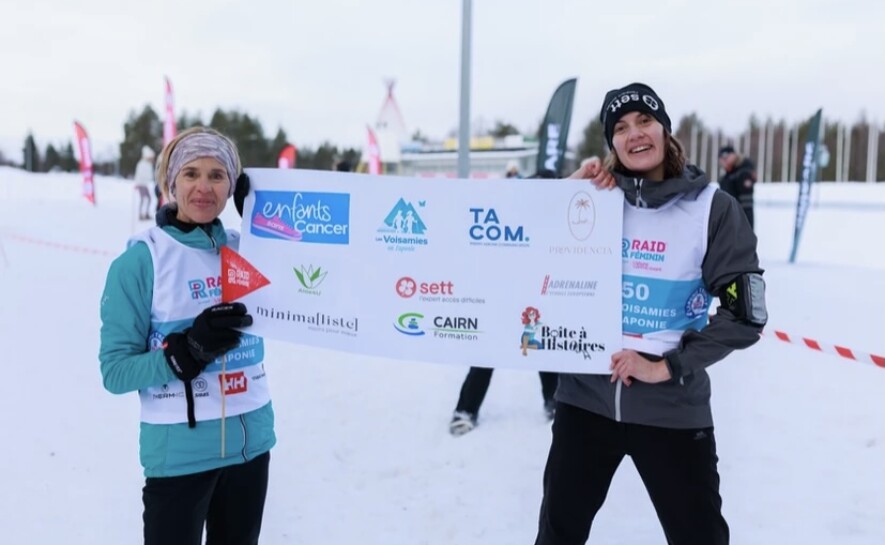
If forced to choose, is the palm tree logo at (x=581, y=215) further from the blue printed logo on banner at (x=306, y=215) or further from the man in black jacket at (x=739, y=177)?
the man in black jacket at (x=739, y=177)

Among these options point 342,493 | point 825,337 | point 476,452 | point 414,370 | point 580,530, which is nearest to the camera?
point 580,530

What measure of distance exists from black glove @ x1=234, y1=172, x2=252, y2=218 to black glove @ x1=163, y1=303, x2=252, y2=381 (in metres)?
0.52

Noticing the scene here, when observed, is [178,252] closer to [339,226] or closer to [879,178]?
[339,226]

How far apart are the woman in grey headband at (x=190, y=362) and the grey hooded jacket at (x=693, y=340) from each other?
119 cm

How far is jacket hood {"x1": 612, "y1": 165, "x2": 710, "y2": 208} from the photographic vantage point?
207cm

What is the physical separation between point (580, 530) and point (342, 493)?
2024 mm

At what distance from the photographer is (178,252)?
207 cm

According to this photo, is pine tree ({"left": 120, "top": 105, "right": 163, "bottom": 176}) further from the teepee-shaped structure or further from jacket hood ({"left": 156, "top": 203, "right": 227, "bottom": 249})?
jacket hood ({"left": 156, "top": 203, "right": 227, "bottom": 249})

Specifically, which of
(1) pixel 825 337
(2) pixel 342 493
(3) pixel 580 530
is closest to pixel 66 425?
(2) pixel 342 493

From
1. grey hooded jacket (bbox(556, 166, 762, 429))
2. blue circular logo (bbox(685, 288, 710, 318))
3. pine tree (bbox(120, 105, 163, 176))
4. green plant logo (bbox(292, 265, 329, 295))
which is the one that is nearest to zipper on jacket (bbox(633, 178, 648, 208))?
grey hooded jacket (bbox(556, 166, 762, 429))

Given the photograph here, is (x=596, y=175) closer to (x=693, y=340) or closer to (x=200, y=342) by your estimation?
(x=693, y=340)

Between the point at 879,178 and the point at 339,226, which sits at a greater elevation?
the point at 879,178

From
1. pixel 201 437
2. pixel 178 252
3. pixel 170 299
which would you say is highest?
pixel 178 252

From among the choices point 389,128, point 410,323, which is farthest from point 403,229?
point 389,128
